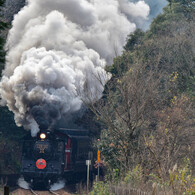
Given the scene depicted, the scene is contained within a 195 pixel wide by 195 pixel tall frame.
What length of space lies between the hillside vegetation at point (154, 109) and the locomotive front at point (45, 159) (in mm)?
2448

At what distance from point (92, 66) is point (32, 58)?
5.65 metres

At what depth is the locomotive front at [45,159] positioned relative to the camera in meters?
19.5

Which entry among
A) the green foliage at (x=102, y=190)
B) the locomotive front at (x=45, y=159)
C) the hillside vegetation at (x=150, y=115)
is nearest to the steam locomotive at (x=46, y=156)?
the locomotive front at (x=45, y=159)

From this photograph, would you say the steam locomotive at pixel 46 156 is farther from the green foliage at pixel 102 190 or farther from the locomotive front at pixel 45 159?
the green foliage at pixel 102 190

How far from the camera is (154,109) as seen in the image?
→ 20.2m

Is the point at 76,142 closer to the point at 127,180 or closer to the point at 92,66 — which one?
the point at 92,66

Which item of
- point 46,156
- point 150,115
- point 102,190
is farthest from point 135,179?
point 46,156

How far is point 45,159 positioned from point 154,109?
7063 mm

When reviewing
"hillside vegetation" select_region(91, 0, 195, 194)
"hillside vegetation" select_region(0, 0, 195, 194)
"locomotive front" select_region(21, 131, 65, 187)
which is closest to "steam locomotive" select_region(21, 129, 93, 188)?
"locomotive front" select_region(21, 131, 65, 187)

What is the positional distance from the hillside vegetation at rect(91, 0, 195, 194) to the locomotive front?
2448 mm

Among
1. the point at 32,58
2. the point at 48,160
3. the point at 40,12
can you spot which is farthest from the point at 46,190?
the point at 40,12

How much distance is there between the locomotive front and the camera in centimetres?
1955

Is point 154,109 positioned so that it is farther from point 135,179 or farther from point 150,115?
point 135,179

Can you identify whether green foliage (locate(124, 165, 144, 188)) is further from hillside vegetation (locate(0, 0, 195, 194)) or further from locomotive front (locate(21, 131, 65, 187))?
locomotive front (locate(21, 131, 65, 187))
